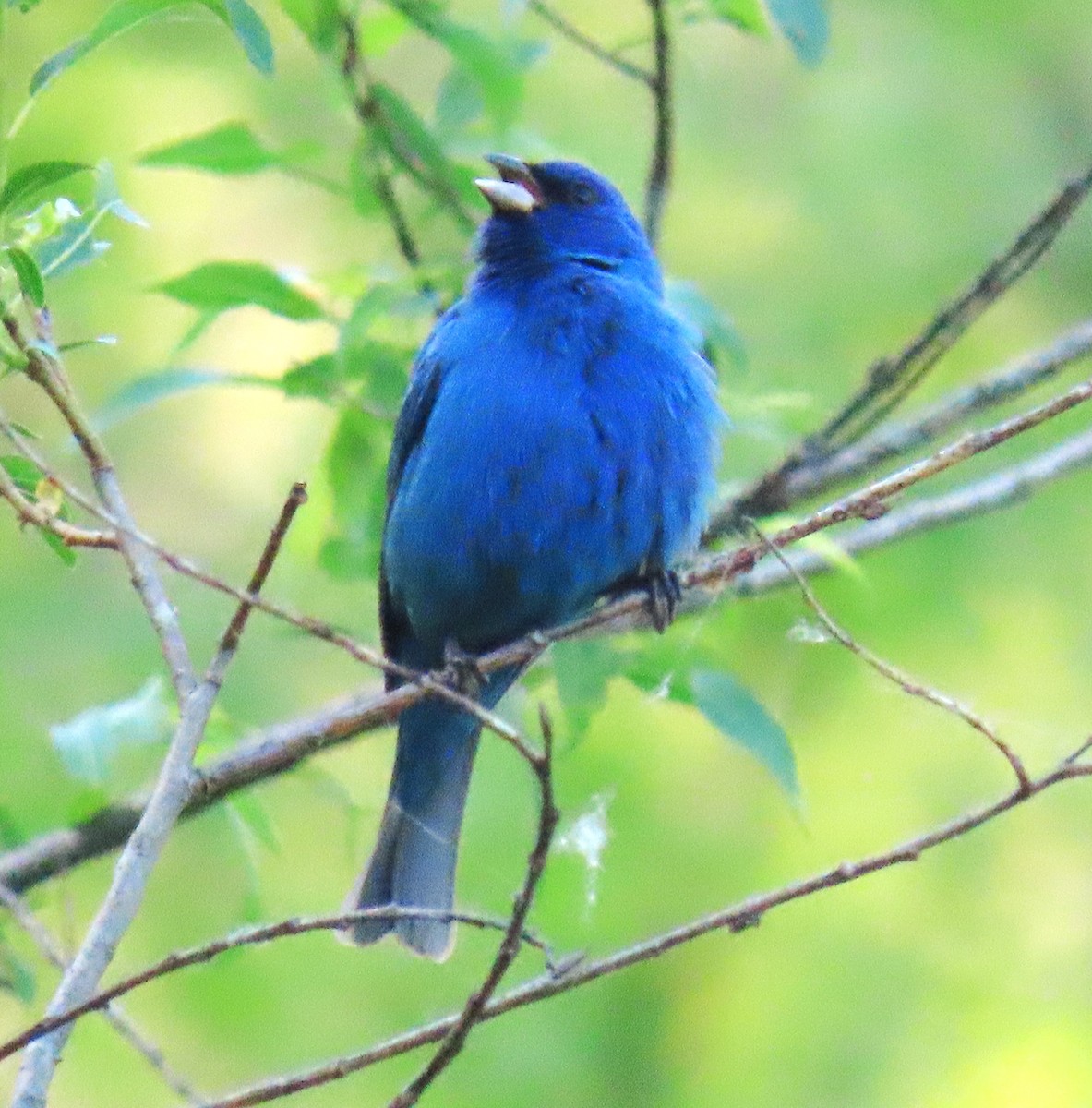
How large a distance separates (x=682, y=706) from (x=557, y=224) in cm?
157

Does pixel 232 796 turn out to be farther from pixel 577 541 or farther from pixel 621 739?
pixel 621 739

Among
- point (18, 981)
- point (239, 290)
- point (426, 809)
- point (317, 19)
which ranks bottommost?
point (426, 809)

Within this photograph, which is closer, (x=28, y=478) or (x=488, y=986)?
(x=488, y=986)

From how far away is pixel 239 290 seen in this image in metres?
4.22

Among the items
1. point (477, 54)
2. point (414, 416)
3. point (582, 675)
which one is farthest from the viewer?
point (414, 416)

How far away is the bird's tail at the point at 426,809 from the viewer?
4844 mm

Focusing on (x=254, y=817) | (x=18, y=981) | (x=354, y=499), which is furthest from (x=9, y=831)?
(x=354, y=499)

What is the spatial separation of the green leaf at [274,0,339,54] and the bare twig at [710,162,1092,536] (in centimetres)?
153

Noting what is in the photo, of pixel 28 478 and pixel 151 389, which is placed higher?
pixel 28 478

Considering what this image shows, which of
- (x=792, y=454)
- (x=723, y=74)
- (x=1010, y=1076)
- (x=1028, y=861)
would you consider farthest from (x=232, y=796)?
(x=723, y=74)

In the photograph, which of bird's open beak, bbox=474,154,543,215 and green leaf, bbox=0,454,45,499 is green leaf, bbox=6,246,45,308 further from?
bird's open beak, bbox=474,154,543,215

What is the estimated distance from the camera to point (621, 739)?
5879mm

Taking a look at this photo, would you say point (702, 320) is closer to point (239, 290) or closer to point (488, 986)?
point (239, 290)

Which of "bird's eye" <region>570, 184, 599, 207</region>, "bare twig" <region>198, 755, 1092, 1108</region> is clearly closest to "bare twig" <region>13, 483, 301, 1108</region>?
"bare twig" <region>198, 755, 1092, 1108</region>
